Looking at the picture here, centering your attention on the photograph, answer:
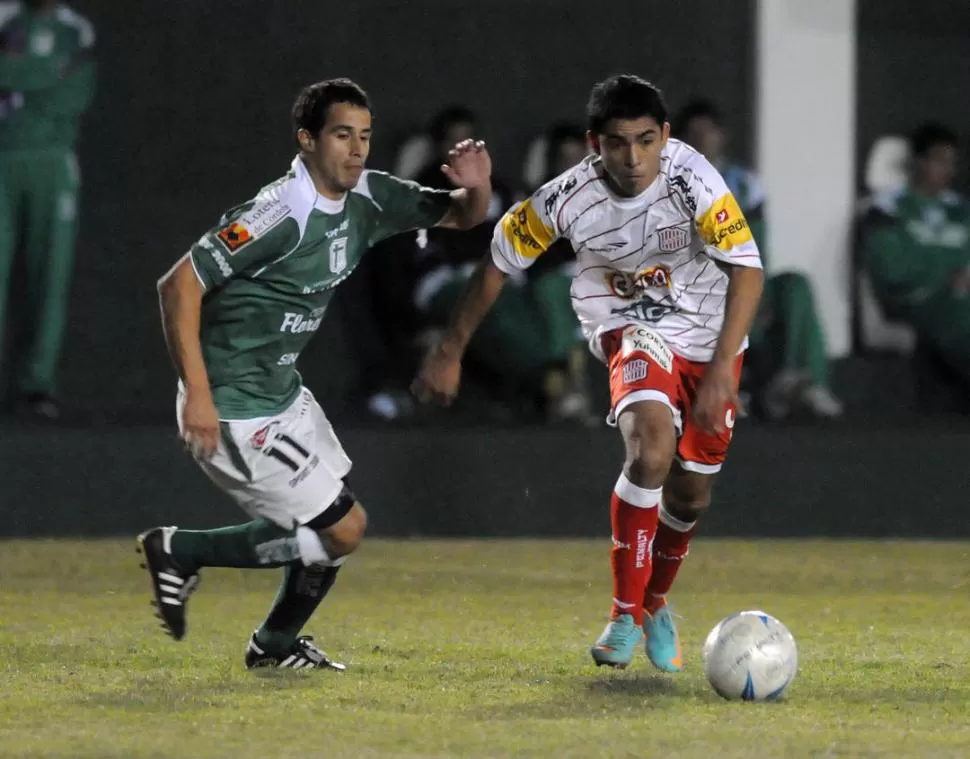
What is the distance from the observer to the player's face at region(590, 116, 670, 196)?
5.20 metres

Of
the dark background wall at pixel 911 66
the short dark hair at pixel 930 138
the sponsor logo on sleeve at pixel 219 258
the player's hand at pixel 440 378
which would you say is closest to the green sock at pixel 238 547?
the player's hand at pixel 440 378

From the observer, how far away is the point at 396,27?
10.9m

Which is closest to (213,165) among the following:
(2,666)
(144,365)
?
(144,365)

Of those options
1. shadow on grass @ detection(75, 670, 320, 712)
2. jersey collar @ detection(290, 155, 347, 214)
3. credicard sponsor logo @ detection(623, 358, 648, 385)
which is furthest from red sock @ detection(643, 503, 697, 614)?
jersey collar @ detection(290, 155, 347, 214)

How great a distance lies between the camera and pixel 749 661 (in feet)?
15.5

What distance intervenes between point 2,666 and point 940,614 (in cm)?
343

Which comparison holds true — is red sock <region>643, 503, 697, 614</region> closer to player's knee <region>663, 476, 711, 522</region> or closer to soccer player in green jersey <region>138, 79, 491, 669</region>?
player's knee <region>663, 476, 711, 522</region>

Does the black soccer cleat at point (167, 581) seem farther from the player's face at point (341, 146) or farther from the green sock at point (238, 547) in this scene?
the player's face at point (341, 146)

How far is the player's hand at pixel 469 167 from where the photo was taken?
5406 mm

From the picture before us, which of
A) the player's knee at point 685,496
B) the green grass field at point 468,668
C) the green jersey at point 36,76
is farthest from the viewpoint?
the green jersey at point 36,76

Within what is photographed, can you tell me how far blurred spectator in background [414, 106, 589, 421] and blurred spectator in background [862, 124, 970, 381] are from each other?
2.31m

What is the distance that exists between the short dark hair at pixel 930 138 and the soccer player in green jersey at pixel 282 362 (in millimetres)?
6365

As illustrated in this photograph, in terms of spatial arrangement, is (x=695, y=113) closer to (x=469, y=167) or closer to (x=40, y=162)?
(x=40, y=162)

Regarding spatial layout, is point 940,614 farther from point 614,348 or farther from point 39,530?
point 39,530
